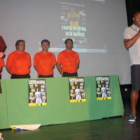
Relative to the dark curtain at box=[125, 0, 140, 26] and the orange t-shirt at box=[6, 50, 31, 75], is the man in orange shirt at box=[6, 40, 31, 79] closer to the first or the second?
the orange t-shirt at box=[6, 50, 31, 75]

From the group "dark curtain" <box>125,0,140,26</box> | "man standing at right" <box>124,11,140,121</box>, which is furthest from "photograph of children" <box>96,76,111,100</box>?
"dark curtain" <box>125,0,140,26</box>

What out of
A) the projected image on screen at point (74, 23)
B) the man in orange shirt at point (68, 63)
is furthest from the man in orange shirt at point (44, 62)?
the projected image on screen at point (74, 23)

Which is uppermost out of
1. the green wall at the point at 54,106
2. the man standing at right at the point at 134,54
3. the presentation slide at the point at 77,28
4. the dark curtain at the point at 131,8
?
the dark curtain at the point at 131,8

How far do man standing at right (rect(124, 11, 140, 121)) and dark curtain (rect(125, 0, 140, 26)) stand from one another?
9.90ft

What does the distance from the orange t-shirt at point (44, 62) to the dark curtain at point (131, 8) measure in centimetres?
276

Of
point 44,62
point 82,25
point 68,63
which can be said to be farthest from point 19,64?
point 82,25

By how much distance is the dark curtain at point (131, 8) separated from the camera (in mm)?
6078

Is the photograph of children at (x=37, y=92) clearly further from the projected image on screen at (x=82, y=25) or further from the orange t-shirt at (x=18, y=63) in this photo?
the projected image on screen at (x=82, y=25)

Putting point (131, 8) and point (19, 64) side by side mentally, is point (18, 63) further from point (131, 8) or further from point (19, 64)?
point (131, 8)

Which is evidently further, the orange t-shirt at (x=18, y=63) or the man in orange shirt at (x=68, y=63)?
the man in orange shirt at (x=68, y=63)

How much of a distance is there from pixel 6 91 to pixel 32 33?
2.03 m

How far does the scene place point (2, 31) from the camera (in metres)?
4.46

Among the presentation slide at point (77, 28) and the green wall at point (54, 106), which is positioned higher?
the presentation slide at point (77, 28)

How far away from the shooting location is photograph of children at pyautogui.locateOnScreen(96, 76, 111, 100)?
3465mm
